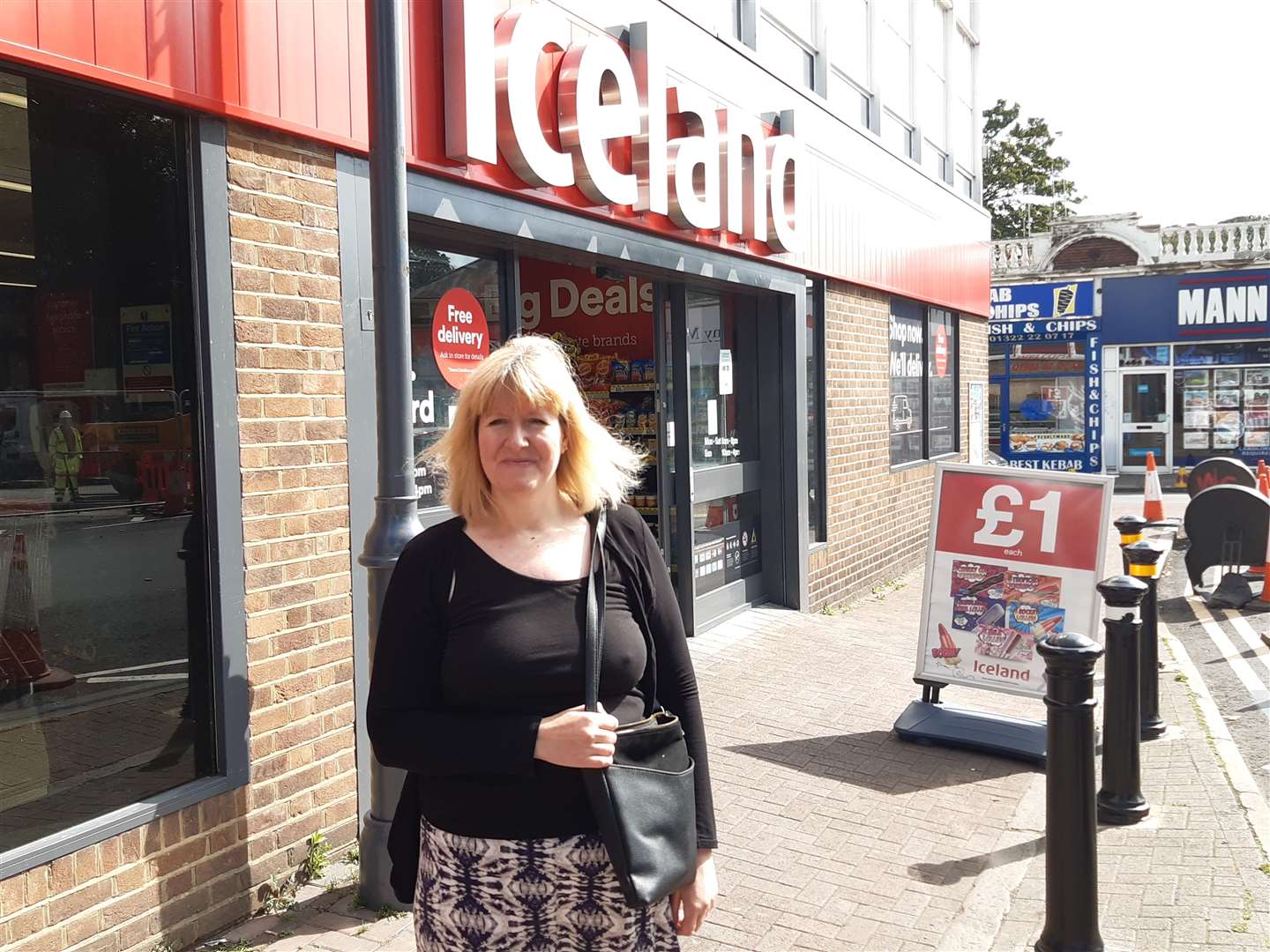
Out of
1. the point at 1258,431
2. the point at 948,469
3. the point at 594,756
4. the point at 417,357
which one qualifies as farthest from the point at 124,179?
A: the point at 1258,431

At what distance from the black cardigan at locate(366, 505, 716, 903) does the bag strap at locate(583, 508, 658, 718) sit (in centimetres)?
3

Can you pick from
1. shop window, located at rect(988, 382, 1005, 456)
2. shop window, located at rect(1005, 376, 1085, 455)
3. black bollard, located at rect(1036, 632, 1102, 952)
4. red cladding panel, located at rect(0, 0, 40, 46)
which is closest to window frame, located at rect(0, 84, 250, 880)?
red cladding panel, located at rect(0, 0, 40, 46)

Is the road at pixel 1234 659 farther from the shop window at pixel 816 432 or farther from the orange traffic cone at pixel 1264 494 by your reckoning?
the shop window at pixel 816 432

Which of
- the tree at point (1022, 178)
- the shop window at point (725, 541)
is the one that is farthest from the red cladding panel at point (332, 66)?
the tree at point (1022, 178)

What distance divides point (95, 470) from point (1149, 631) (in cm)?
520

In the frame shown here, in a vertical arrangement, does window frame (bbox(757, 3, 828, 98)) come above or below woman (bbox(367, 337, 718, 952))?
above

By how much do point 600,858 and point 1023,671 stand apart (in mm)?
4153

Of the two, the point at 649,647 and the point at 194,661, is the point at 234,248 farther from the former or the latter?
the point at 649,647

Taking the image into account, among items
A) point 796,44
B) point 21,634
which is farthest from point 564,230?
point 796,44

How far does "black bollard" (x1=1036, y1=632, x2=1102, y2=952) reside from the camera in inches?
145

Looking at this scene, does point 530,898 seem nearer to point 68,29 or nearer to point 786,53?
point 68,29

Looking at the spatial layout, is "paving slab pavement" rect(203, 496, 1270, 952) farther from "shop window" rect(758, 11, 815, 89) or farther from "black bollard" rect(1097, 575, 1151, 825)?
"shop window" rect(758, 11, 815, 89)

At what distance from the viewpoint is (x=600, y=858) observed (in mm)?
2311

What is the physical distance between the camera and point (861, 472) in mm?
10891
